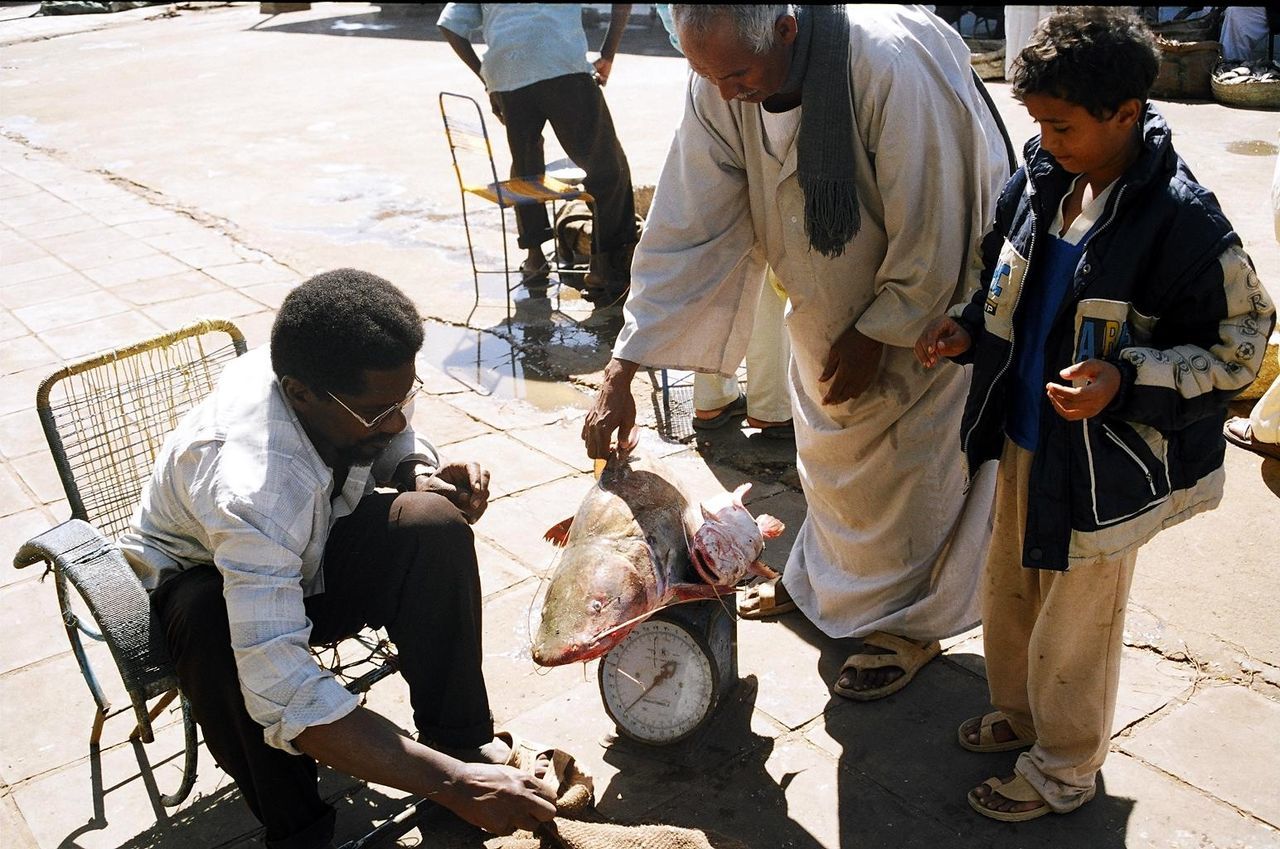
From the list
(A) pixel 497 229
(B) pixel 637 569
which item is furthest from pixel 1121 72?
(A) pixel 497 229

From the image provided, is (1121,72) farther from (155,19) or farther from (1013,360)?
(155,19)

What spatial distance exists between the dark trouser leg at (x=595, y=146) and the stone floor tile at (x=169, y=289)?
235 centimetres

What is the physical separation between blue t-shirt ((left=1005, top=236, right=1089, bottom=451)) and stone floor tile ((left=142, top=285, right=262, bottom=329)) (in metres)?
5.11


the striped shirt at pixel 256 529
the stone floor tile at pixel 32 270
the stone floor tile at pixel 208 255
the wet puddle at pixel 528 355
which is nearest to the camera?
the striped shirt at pixel 256 529

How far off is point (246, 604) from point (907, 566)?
184 centimetres

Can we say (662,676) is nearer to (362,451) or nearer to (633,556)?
(633,556)

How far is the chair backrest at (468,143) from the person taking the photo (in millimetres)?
6522

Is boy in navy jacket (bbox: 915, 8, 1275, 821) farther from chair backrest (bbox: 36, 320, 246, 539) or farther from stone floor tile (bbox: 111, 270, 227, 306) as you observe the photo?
stone floor tile (bbox: 111, 270, 227, 306)

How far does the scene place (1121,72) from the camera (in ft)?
7.00

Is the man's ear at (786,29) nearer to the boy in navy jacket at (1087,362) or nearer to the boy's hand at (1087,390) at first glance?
the boy in navy jacket at (1087,362)

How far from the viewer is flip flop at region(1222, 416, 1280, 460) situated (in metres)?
4.43

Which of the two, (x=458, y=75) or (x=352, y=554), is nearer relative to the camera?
(x=352, y=554)

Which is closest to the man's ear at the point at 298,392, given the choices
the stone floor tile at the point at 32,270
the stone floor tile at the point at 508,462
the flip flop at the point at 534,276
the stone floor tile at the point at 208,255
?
the stone floor tile at the point at 508,462

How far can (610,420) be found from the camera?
9.61 ft
